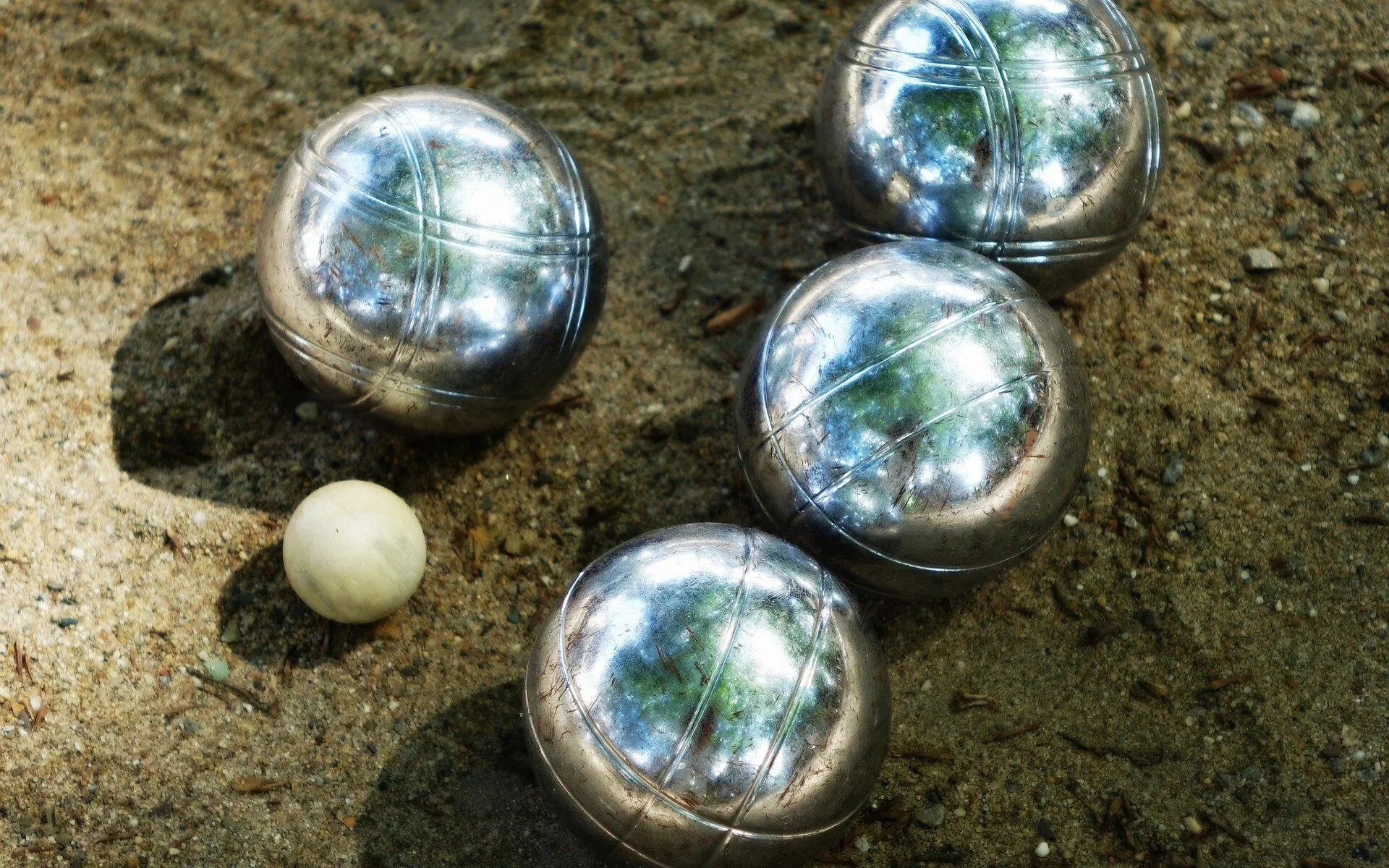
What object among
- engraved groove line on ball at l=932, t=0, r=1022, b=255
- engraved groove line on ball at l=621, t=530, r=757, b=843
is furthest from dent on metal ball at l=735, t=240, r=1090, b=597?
engraved groove line on ball at l=621, t=530, r=757, b=843

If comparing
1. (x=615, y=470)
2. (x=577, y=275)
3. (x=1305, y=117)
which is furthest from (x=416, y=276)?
(x=1305, y=117)

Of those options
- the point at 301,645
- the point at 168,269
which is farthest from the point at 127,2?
the point at 301,645

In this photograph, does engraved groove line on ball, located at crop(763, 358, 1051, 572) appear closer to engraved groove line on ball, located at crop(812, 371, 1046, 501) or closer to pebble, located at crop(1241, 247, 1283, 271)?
engraved groove line on ball, located at crop(812, 371, 1046, 501)

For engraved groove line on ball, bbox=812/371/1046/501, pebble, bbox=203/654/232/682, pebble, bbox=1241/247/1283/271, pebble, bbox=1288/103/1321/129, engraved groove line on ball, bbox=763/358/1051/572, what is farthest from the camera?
pebble, bbox=1288/103/1321/129

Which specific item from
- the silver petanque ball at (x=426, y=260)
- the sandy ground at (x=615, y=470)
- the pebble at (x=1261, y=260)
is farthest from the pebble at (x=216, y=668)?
the pebble at (x=1261, y=260)

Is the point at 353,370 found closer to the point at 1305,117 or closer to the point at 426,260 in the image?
the point at 426,260

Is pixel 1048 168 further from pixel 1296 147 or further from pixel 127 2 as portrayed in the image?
pixel 127 2
